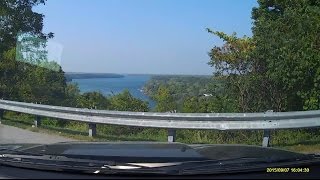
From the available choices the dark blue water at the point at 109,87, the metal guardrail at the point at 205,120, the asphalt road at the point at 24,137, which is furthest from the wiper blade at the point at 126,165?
the dark blue water at the point at 109,87

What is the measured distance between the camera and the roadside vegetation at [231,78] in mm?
13211

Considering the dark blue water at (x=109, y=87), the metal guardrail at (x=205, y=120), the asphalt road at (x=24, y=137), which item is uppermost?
the dark blue water at (x=109, y=87)

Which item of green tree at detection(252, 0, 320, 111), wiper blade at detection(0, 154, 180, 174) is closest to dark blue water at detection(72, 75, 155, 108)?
green tree at detection(252, 0, 320, 111)

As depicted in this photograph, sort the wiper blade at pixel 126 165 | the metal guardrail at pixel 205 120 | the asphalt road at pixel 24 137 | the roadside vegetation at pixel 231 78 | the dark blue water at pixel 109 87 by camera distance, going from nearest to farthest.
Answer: the wiper blade at pixel 126 165
the metal guardrail at pixel 205 120
the asphalt road at pixel 24 137
the roadside vegetation at pixel 231 78
the dark blue water at pixel 109 87

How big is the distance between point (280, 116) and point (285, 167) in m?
6.08

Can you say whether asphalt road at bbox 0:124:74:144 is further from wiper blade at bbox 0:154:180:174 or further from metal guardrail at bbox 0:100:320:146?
wiper blade at bbox 0:154:180:174

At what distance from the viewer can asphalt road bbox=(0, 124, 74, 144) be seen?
37.2ft

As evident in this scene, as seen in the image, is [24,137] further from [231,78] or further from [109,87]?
[109,87]

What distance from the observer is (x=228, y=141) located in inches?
448

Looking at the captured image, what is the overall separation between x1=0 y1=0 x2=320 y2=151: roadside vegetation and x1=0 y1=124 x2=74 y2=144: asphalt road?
2.29 ft

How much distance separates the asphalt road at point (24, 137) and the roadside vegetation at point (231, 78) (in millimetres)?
699

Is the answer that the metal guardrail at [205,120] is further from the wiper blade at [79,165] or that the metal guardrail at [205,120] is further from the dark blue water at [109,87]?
the dark blue water at [109,87]

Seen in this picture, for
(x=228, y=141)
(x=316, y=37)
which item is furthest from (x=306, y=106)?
(x=228, y=141)

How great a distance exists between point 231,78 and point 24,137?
300 inches
